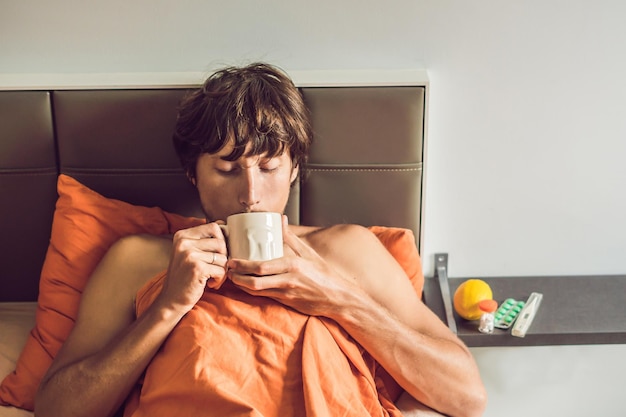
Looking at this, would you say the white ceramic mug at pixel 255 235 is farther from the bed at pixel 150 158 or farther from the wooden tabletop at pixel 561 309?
the wooden tabletop at pixel 561 309

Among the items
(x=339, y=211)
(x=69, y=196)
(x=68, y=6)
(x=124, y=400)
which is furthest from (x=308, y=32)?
(x=124, y=400)

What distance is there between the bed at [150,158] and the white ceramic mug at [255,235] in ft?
1.82

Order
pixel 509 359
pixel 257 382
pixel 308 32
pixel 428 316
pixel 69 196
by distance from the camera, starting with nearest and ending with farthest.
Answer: pixel 257 382 → pixel 428 316 → pixel 69 196 → pixel 308 32 → pixel 509 359

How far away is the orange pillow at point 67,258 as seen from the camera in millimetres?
1462

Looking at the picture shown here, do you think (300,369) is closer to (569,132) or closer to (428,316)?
(428,316)

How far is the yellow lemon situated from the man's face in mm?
563

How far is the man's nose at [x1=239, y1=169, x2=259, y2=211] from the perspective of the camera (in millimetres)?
1297

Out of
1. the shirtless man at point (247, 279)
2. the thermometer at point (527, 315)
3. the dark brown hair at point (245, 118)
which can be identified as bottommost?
the thermometer at point (527, 315)

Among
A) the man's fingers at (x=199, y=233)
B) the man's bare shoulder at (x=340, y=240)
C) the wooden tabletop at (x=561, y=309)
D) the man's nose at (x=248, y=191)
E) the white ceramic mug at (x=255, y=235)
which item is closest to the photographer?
the white ceramic mug at (x=255, y=235)

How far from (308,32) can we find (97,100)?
1.84ft

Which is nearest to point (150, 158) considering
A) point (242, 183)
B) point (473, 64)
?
point (242, 183)

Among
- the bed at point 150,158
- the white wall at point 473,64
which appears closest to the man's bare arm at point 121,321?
the bed at point 150,158

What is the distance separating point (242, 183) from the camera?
4.33ft

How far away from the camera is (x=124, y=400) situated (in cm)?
129
